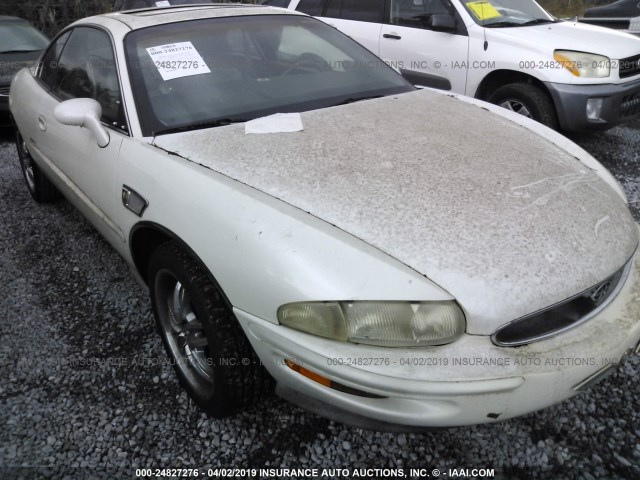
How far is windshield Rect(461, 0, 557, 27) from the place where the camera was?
4621 mm

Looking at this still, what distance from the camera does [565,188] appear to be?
189 centimetres

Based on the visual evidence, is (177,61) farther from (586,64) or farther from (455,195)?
(586,64)

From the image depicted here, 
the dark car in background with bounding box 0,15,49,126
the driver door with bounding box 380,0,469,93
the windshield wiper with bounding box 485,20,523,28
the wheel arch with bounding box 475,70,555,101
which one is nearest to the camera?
the wheel arch with bounding box 475,70,555,101

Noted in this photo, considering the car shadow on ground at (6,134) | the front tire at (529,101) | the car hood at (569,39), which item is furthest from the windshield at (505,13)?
the car shadow on ground at (6,134)

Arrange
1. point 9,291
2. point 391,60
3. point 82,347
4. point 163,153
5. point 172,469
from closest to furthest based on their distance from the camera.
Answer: point 172,469 → point 163,153 → point 82,347 → point 9,291 → point 391,60

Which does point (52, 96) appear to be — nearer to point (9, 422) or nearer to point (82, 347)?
point (82, 347)

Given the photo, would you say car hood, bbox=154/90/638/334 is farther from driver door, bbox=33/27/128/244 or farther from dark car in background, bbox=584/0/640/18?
dark car in background, bbox=584/0/640/18

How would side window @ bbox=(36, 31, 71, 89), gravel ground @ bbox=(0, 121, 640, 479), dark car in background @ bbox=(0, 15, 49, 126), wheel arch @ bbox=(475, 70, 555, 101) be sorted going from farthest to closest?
1. dark car in background @ bbox=(0, 15, 49, 126)
2. wheel arch @ bbox=(475, 70, 555, 101)
3. side window @ bbox=(36, 31, 71, 89)
4. gravel ground @ bbox=(0, 121, 640, 479)

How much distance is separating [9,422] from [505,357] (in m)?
1.89

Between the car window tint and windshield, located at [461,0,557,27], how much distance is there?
262mm

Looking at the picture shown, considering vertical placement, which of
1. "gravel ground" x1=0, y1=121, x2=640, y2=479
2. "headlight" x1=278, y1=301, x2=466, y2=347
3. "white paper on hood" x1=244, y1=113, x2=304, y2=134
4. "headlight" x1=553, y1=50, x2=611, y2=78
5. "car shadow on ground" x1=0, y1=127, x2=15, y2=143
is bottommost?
"gravel ground" x1=0, y1=121, x2=640, y2=479

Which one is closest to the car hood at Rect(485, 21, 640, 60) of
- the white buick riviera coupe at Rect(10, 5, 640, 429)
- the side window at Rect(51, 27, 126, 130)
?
the white buick riviera coupe at Rect(10, 5, 640, 429)

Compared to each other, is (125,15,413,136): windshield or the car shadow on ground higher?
(125,15,413,136): windshield

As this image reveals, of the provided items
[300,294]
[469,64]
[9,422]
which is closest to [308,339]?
[300,294]
